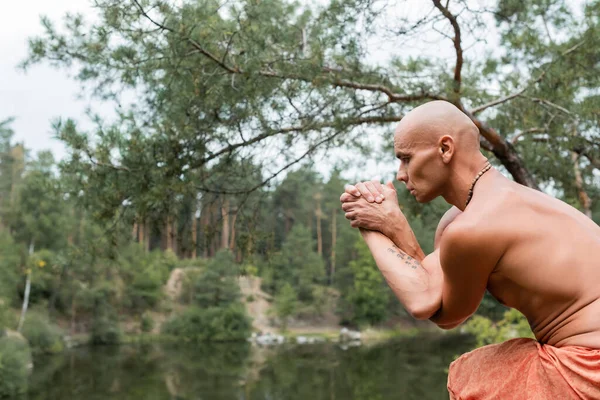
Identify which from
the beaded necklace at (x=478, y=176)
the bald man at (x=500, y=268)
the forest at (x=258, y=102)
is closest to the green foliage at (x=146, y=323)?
the forest at (x=258, y=102)

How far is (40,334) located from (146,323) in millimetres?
4463

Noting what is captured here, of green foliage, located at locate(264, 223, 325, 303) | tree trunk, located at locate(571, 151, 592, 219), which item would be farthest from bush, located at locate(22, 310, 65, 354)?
tree trunk, located at locate(571, 151, 592, 219)

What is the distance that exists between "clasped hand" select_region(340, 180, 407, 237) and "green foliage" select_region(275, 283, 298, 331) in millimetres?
19573

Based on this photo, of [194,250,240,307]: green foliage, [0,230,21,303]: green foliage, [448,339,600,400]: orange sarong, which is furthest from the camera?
[194,250,240,307]: green foliage

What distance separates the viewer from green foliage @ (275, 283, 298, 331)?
21016 millimetres

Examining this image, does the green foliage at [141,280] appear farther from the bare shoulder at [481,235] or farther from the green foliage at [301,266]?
the bare shoulder at [481,235]

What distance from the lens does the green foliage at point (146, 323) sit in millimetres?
20781

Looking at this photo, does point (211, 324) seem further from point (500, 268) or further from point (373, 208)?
point (500, 268)

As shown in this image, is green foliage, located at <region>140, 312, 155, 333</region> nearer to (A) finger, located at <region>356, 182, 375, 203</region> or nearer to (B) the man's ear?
(A) finger, located at <region>356, 182, 375, 203</region>

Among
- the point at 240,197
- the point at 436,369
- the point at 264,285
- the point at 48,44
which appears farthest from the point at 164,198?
the point at 264,285

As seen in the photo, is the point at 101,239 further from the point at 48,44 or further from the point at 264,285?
the point at 264,285

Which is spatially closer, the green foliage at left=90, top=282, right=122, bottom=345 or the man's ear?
the man's ear

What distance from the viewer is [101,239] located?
411 centimetres

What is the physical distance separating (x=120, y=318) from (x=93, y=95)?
18.0 m
